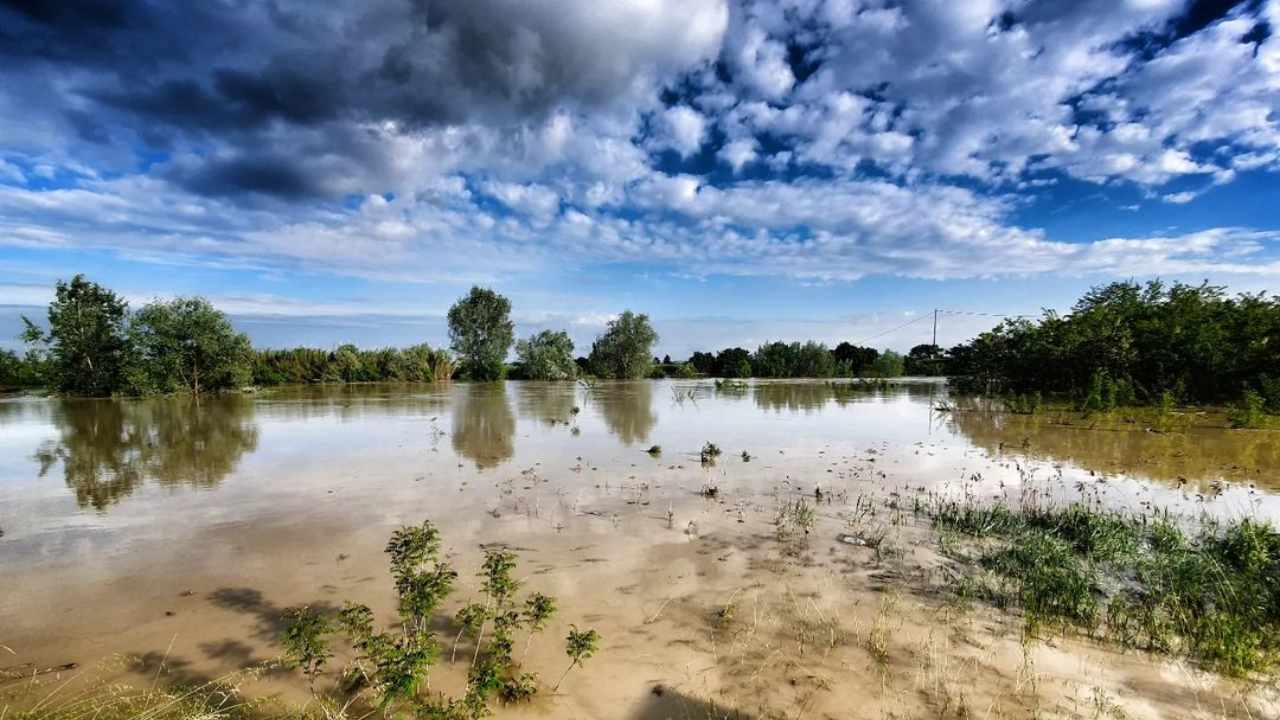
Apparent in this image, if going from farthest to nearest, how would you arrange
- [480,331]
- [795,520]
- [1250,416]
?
[480,331], [1250,416], [795,520]

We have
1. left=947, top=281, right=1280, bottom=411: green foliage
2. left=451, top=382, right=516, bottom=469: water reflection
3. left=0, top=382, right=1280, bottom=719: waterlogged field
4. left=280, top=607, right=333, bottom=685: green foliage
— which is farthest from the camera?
left=947, top=281, right=1280, bottom=411: green foliage

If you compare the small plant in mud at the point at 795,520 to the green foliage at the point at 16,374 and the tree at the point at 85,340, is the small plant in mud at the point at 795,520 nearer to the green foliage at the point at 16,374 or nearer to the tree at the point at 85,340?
the tree at the point at 85,340

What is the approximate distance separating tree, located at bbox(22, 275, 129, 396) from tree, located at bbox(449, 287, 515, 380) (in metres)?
29.8

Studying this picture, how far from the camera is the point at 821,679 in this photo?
4172 millimetres

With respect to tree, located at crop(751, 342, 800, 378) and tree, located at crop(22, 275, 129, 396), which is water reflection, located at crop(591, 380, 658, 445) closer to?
tree, located at crop(22, 275, 129, 396)

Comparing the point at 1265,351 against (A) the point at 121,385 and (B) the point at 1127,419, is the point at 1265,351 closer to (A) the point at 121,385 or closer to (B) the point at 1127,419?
(B) the point at 1127,419

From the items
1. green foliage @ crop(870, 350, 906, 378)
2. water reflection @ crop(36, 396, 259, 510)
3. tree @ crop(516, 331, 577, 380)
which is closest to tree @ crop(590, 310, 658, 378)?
tree @ crop(516, 331, 577, 380)

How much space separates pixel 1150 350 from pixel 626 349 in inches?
1900

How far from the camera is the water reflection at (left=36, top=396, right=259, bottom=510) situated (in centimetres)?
1112

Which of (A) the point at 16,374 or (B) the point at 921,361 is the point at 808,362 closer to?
(B) the point at 921,361

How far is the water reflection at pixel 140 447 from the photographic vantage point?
11117 mm

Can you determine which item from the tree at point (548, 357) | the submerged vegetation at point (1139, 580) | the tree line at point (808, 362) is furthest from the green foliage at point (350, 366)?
the submerged vegetation at point (1139, 580)

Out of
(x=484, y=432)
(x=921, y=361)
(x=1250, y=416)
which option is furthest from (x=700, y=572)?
(x=921, y=361)

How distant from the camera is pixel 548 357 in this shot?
61500mm
